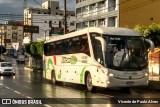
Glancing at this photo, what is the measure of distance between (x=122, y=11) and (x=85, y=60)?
A: 156ft

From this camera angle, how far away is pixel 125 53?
20.5 m

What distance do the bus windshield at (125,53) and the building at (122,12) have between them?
139ft

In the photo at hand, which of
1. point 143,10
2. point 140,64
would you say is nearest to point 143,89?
point 140,64

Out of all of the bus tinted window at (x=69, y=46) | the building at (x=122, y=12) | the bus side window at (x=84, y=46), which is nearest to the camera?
the bus side window at (x=84, y=46)

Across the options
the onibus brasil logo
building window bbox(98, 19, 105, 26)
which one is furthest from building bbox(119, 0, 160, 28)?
the onibus brasil logo

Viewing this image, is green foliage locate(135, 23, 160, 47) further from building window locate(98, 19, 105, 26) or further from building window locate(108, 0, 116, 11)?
building window locate(98, 19, 105, 26)

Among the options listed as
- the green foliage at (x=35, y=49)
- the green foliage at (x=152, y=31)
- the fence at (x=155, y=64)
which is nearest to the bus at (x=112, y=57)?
the fence at (x=155, y=64)

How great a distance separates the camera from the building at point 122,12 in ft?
212

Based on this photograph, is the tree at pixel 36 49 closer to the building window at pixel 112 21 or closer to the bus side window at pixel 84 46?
the building window at pixel 112 21

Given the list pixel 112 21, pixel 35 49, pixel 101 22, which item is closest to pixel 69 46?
pixel 35 49

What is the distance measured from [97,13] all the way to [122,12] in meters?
6.27

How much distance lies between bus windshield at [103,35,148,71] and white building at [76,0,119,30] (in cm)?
4812

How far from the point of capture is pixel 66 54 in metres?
26.0

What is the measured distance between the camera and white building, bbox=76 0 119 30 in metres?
70.0
